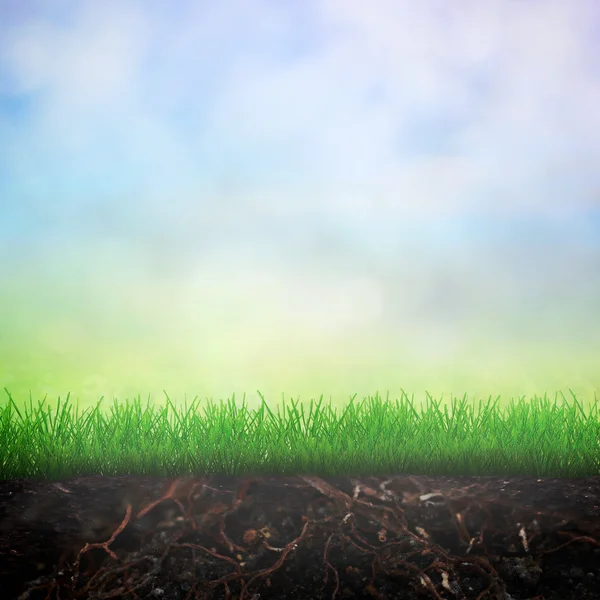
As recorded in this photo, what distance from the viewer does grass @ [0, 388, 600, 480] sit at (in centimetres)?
301

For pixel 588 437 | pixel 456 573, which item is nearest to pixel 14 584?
pixel 456 573

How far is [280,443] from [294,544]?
48 centimetres

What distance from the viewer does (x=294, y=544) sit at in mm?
2662

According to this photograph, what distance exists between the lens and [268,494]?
9.27 ft

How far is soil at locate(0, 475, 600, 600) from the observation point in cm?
261

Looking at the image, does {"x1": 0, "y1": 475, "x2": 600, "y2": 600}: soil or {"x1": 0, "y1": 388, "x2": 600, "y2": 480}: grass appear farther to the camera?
{"x1": 0, "y1": 388, "x2": 600, "y2": 480}: grass

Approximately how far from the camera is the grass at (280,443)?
301 centimetres

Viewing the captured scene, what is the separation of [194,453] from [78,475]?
0.51 m

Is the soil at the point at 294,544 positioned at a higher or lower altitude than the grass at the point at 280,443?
lower

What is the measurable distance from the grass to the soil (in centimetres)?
16

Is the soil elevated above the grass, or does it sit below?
below

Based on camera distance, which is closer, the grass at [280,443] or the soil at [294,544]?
the soil at [294,544]

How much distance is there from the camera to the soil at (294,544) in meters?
2.61

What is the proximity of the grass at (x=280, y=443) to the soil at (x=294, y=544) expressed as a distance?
16 cm
